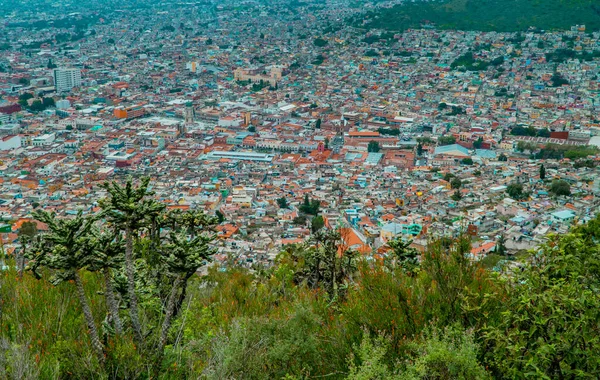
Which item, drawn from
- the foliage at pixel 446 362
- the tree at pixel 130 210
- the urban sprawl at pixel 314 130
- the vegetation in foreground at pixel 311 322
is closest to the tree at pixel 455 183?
the urban sprawl at pixel 314 130

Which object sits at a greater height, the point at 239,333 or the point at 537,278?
the point at 537,278

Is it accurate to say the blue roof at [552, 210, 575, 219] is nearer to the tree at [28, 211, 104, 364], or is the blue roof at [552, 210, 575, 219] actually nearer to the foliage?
the foliage

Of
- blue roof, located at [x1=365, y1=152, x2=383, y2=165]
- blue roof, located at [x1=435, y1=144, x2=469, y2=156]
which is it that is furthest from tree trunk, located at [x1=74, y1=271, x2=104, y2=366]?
blue roof, located at [x1=435, y1=144, x2=469, y2=156]

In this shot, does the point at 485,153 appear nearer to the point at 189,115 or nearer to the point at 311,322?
the point at 189,115

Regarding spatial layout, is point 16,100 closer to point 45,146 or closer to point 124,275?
point 45,146

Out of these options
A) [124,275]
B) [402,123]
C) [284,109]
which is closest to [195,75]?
Result: [284,109]

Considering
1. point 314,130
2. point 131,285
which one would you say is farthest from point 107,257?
point 314,130

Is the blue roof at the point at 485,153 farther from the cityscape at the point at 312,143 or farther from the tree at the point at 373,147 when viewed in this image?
the tree at the point at 373,147

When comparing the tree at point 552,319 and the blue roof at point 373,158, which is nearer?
the tree at point 552,319
